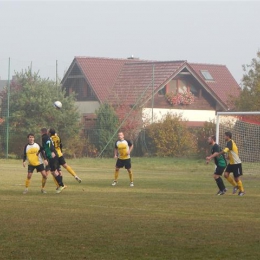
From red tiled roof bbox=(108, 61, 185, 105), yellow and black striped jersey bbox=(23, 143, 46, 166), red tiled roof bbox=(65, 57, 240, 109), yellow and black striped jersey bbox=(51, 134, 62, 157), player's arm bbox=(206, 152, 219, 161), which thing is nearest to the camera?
player's arm bbox=(206, 152, 219, 161)

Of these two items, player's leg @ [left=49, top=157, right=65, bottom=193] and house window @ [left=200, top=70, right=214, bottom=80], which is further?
house window @ [left=200, top=70, right=214, bottom=80]

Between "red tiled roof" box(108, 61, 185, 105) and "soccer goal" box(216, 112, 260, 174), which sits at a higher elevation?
"red tiled roof" box(108, 61, 185, 105)

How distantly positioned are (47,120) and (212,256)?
39.1 m

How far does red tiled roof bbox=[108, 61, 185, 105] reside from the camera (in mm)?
57594

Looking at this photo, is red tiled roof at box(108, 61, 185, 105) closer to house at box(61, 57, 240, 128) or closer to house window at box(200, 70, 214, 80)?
house at box(61, 57, 240, 128)

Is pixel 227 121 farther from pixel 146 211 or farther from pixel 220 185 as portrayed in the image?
pixel 146 211

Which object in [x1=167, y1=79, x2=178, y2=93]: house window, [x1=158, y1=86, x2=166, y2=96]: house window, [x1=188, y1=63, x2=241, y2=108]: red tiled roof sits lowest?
[x1=158, y1=86, x2=166, y2=96]: house window

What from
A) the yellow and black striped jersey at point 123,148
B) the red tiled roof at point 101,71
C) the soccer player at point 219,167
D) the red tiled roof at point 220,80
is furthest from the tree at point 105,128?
the soccer player at point 219,167

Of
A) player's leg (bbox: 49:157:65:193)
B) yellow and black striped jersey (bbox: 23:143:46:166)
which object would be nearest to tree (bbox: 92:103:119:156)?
player's leg (bbox: 49:157:65:193)

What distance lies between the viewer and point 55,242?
12695 mm

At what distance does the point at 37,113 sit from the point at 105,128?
4.41 meters

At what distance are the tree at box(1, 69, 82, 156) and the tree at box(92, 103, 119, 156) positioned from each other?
1.41 meters

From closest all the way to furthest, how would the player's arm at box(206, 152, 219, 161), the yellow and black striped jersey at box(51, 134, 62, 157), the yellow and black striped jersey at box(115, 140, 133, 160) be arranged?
the player's arm at box(206, 152, 219, 161)
the yellow and black striped jersey at box(51, 134, 62, 157)
the yellow and black striped jersey at box(115, 140, 133, 160)

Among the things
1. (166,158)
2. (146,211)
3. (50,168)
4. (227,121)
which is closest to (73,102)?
(166,158)
